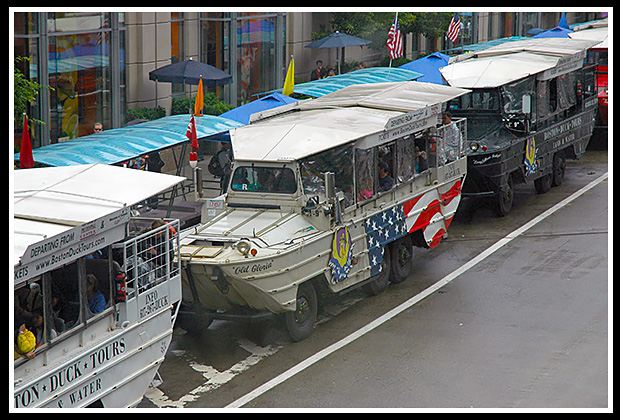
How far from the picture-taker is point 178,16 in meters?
23.9

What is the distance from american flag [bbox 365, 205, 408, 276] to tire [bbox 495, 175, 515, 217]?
4.73 m

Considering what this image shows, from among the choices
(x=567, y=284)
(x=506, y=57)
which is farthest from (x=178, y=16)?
(x=567, y=284)

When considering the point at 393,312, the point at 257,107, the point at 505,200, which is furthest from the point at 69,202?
the point at 505,200

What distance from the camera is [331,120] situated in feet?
45.0

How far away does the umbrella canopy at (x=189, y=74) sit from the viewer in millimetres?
21375

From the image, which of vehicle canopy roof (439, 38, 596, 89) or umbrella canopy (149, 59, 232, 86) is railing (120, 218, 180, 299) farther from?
umbrella canopy (149, 59, 232, 86)

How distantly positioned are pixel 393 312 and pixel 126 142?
18.2ft

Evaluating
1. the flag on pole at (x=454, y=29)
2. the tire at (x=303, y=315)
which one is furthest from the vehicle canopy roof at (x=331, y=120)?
the flag on pole at (x=454, y=29)

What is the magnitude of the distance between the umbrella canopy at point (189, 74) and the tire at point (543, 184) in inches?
300

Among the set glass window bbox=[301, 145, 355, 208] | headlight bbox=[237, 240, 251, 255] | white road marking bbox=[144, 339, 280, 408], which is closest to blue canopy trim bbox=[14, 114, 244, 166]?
→ glass window bbox=[301, 145, 355, 208]

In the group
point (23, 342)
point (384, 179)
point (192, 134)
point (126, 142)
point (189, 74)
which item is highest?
point (189, 74)

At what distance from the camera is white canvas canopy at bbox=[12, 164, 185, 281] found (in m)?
8.19

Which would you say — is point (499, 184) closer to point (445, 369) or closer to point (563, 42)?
point (563, 42)

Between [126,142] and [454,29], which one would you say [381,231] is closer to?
[126,142]
